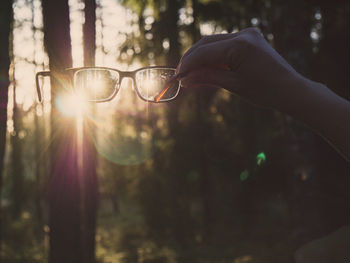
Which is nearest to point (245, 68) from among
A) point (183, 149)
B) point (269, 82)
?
point (269, 82)

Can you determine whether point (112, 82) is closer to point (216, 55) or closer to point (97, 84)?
point (97, 84)

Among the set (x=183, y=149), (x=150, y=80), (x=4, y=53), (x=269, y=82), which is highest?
(x=4, y=53)

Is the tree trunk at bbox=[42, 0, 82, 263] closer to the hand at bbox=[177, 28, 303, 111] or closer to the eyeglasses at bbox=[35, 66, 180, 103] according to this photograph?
the eyeglasses at bbox=[35, 66, 180, 103]

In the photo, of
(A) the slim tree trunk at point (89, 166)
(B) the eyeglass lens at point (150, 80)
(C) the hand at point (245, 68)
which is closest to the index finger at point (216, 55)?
(C) the hand at point (245, 68)

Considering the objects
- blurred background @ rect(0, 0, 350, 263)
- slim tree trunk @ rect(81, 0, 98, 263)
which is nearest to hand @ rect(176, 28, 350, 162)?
blurred background @ rect(0, 0, 350, 263)

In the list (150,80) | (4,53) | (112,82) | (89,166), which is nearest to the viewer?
(150,80)

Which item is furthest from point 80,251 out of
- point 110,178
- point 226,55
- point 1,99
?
point 110,178

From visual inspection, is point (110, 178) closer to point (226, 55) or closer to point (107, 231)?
point (107, 231)

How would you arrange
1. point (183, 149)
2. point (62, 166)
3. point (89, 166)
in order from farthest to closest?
1. point (183, 149)
2. point (89, 166)
3. point (62, 166)
